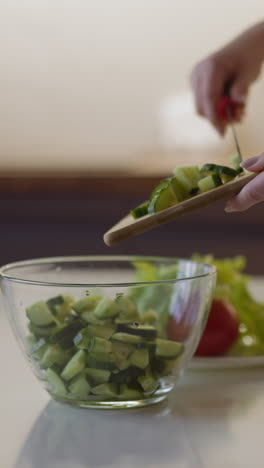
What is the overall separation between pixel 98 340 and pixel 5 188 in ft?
6.93

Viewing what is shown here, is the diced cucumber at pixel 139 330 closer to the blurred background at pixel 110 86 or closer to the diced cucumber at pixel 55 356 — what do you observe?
the diced cucumber at pixel 55 356

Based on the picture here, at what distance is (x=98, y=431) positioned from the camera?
0.68 metres

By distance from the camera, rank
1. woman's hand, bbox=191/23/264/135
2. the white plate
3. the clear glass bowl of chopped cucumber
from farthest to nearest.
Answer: woman's hand, bbox=191/23/264/135, the white plate, the clear glass bowl of chopped cucumber

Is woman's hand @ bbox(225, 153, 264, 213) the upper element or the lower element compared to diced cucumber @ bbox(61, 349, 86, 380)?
upper

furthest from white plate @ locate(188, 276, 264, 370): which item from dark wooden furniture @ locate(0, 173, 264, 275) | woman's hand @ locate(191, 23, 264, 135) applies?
dark wooden furniture @ locate(0, 173, 264, 275)

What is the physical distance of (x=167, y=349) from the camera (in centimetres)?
74

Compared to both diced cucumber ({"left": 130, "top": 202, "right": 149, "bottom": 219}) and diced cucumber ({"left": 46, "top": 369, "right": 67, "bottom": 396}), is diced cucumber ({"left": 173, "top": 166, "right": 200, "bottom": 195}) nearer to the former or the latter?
diced cucumber ({"left": 130, "top": 202, "right": 149, "bottom": 219})

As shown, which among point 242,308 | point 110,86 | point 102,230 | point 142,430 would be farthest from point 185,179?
point 110,86

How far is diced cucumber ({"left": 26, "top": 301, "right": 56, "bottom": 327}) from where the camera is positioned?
0.74 meters

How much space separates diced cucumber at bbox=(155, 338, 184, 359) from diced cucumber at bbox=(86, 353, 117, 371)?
6 cm

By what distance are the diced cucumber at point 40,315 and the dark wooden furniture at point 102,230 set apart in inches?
72.7

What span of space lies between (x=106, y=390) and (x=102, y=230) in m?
1.92

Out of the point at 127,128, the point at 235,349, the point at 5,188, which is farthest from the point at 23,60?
the point at 235,349

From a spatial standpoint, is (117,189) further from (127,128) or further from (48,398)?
(48,398)
